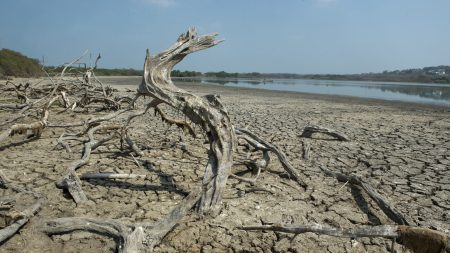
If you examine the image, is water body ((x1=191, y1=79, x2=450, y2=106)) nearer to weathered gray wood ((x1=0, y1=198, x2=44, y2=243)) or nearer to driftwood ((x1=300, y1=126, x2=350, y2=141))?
driftwood ((x1=300, y1=126, x2=350, y2=141))

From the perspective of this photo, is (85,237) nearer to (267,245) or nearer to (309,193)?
(267,245)

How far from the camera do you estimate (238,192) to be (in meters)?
3.83

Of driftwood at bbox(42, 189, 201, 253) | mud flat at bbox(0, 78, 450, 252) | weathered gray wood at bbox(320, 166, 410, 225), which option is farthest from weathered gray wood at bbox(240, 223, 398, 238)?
weathered gray wood at bbox(320, 166, 410, 225)

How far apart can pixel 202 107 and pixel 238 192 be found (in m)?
1.12

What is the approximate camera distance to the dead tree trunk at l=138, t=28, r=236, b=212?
325 centimetres

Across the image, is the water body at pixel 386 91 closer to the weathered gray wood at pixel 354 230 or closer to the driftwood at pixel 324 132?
the driftwood at pixel 324 132

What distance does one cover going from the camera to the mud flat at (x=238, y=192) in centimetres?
284

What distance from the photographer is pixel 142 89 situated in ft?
11.4

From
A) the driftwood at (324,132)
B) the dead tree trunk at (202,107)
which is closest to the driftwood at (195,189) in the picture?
the dead tree trunk at (202,107)

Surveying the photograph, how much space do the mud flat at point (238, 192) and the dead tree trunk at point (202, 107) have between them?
1.02ft

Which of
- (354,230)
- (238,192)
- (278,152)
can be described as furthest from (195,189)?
(278,152)

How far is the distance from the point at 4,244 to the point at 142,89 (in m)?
1.74

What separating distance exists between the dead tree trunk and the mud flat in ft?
1.02

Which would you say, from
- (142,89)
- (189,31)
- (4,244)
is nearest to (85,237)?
(4,244)
